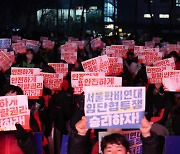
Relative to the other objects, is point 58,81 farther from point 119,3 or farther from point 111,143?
point 119,3

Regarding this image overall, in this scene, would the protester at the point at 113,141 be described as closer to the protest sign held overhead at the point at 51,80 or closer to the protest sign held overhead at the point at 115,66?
the protest sign held overhead at the point at 51,80

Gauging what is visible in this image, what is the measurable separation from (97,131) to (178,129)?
1.23m

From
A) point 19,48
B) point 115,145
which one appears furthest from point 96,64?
point 19,48

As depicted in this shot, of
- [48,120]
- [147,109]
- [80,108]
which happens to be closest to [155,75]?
[147,109]

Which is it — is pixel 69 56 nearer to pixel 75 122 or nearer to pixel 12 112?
pixel 75 122

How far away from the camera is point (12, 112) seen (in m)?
5.07

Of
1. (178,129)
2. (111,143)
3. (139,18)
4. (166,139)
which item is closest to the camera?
(111,143)

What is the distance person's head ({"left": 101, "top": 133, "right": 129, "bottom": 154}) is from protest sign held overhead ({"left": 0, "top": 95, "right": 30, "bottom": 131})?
40.3 inches

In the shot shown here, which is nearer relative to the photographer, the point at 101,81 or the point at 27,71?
the point at 101,81

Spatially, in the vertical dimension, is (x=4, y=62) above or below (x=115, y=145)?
above

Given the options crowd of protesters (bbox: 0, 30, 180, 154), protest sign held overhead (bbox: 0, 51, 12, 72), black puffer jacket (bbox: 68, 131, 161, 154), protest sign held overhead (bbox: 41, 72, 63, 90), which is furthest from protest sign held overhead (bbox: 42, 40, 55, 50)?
black puffer jacket (bbox: 68, 131, 161, 154)

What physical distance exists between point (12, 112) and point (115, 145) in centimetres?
120

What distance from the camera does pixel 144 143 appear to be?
14.4 ft

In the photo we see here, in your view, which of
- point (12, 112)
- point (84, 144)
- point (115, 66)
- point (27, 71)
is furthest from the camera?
point (115, 66)
